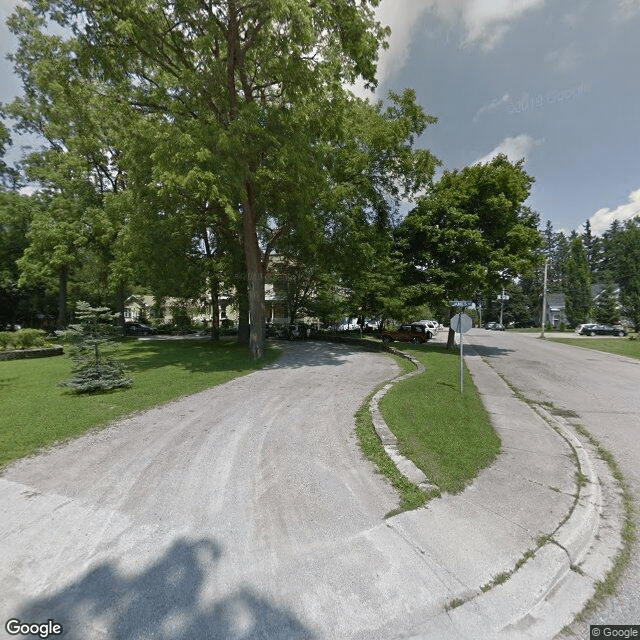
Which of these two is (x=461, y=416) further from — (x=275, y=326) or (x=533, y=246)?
(x=275, y=326)

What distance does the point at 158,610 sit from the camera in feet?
7.75

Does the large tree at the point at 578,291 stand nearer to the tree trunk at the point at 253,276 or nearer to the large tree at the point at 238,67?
the large tree at the point at 238,67

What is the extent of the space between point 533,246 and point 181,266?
63.7 feet

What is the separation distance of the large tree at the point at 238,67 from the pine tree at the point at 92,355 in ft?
18.2

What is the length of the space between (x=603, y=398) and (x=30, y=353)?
79.2 ft

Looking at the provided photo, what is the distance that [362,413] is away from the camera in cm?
683

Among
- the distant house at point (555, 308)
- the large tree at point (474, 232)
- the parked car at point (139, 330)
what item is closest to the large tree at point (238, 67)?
the large tree at point (474, 232)

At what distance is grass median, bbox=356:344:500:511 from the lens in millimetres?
4164

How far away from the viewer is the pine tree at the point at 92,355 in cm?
852

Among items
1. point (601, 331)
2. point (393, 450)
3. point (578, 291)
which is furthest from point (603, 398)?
point (578, 291)

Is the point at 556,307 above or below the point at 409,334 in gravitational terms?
above

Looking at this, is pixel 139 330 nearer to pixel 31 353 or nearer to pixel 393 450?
pixel 31 353

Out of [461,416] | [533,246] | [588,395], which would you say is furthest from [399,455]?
[533,246]

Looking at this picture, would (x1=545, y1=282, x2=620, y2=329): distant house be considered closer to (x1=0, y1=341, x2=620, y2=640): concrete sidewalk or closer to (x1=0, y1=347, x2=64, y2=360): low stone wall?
(x1=0, y1=341, x2=620, y2=640): concrete sidewalk
